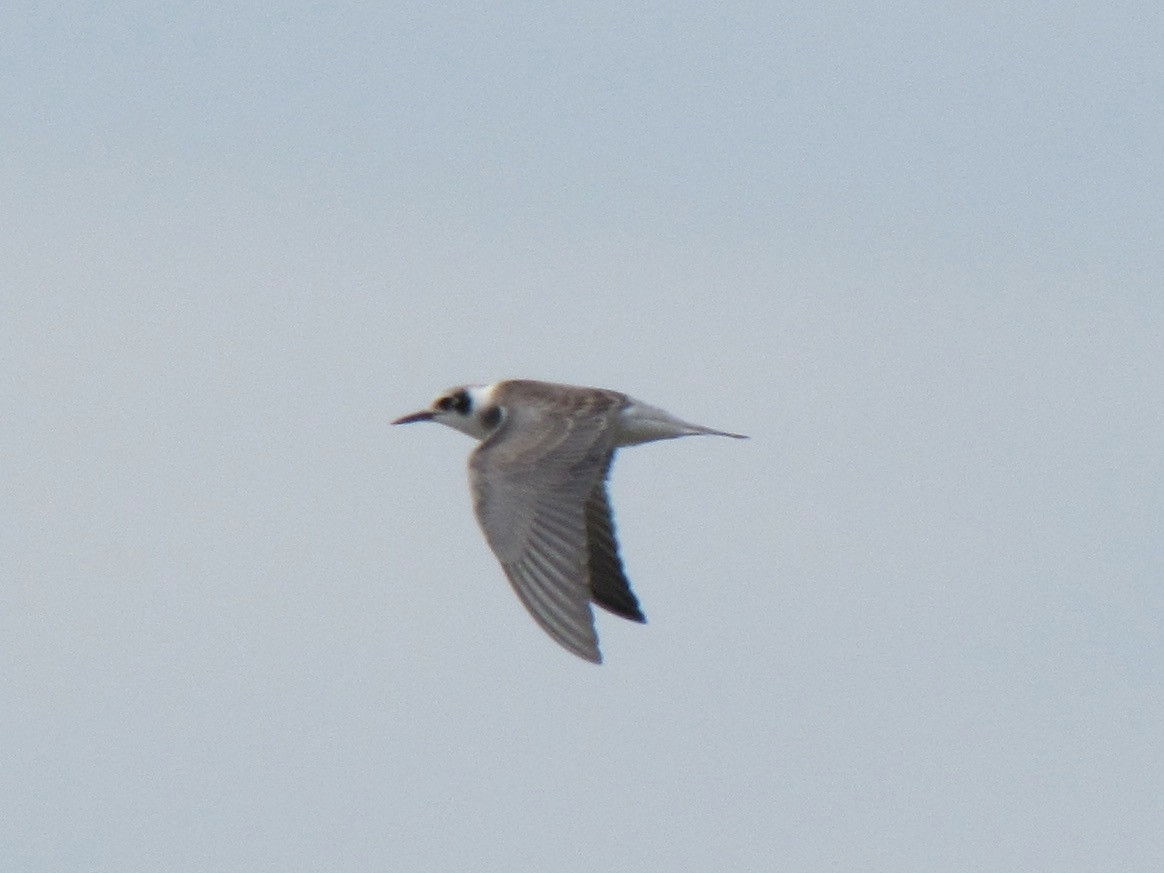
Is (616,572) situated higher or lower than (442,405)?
lower

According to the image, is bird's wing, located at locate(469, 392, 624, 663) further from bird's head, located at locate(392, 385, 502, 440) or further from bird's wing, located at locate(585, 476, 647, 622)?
bird's head, located at locate(392, 385, 502, 440)

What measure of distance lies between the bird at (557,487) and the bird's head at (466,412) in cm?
1

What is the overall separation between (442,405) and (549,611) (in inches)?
177

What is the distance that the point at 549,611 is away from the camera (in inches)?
859

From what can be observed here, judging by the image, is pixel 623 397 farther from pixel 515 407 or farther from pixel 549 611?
pixel 549 611

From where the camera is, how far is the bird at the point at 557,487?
22.0 meters

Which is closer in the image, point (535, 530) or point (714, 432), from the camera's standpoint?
point (535, 530)

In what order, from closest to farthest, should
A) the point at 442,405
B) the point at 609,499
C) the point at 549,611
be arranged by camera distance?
the point at 549,611 < the point at 609,499 < the point at 442,405

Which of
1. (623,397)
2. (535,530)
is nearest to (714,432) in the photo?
(623,397)

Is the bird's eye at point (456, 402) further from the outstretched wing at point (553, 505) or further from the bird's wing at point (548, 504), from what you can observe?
the bird's wing at point (548, 504)

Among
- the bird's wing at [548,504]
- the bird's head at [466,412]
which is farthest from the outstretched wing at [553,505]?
the bird's head at [466,412]

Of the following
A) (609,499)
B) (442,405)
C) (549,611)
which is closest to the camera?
(549,611)

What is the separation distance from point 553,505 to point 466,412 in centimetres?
336

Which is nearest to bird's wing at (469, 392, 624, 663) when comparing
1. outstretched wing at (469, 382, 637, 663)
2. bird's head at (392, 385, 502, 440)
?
outstretched wing at (469, 382, 637, 663)
